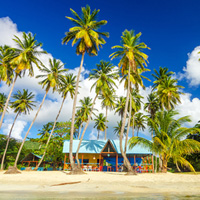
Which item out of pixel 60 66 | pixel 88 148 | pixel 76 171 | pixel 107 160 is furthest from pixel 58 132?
pixel 76 171

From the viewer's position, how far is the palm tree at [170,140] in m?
15.9

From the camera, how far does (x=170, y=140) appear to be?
15883mm

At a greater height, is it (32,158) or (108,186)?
(32,158)

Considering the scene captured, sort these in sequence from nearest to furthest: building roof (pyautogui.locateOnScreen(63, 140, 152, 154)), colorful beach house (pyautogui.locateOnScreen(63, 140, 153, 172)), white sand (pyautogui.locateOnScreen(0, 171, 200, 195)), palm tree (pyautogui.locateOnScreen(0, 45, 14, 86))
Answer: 1. white sand (pyautogui.locateOnScreen(0, 171, 200, 195))
2. palm tree (pyautogui.locateOnScreen(0, 45, 14, 86))
3. colorful beach house (pyautogui.locateOnScreen(63, 140, 153, 172))
4. building roof (pyautogui.locateOnScreen(63, 140, 152, 154))

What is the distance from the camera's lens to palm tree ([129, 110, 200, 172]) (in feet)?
52.0

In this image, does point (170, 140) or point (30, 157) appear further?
point (30, 157)

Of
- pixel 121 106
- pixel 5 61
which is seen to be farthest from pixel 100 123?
pixel 5 61

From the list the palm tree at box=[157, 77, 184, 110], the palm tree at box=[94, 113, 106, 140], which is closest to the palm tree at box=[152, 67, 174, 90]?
the palm tree at box=[157, 77, 184, 110]

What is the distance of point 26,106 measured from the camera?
30453 mm

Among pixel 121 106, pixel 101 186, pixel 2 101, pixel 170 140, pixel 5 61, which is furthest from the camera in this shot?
pixel 121 106

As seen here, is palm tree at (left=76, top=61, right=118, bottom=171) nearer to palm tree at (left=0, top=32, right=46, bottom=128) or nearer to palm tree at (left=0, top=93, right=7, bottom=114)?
palm tree at (left=0, top=32, right=46, bottom=128)

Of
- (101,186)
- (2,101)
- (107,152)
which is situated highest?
(2,101)

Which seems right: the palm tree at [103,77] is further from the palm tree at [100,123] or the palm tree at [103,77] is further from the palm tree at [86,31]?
the palm tree at [100,123]

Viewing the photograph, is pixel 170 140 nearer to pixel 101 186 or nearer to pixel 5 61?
pixel 101 186
